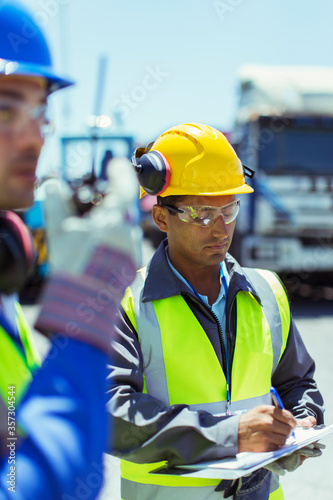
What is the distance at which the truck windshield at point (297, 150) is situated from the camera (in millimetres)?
7184

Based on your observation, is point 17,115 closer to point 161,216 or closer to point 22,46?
point 22,46

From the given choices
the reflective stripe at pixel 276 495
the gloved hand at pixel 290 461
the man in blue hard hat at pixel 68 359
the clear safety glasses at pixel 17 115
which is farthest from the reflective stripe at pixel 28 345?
the reflective stripe at pixel 276 495

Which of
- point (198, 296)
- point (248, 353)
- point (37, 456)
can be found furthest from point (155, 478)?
point (37, 456)

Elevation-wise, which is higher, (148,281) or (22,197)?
(22,197)

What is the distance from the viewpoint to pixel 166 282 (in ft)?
5.22

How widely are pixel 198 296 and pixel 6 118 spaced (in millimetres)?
971

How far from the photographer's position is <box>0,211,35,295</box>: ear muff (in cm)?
73

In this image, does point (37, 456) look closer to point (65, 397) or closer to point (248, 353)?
point (65, 397)

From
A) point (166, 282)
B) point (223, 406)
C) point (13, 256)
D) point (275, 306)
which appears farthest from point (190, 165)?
point (13, 256)

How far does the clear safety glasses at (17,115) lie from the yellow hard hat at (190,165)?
28.9 inches

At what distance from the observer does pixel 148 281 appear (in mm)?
1592

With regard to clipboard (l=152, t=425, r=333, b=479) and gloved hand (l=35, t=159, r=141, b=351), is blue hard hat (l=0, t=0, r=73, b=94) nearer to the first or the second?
gloved hand (l=35, t=159, r=141, b=351)

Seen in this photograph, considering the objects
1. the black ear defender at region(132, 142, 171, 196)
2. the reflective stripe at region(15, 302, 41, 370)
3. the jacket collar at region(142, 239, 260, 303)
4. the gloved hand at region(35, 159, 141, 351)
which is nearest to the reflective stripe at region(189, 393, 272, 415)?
the jacket collar at region(142, 239, 260, 303)

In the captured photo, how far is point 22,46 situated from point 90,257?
1.63 ft
